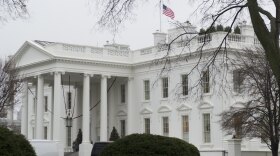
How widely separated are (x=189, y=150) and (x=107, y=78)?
39.4 metres

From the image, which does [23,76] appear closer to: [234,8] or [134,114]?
[134,114]

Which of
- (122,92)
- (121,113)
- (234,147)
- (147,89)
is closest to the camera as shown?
(234,147)

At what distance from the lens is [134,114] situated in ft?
180

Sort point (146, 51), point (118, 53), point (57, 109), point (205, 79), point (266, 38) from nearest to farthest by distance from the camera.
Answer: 1. point (266, 38)
2. point (205, 79)
3. point (57, 109)
4. point (146, 51)
5. point (118, 53)

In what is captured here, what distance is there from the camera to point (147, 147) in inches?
579

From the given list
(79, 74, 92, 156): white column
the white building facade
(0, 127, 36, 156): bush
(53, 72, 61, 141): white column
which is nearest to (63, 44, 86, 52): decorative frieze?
the white building facade

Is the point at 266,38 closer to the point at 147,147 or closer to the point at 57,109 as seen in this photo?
the point at 147,147

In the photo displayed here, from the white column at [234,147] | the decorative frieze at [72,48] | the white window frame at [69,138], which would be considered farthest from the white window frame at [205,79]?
the white window frame at [69,138]

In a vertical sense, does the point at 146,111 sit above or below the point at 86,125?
above

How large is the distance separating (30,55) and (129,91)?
33.0 feet

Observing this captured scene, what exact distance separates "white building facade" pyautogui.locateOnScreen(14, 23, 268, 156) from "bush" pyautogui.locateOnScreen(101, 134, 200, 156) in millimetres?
29158

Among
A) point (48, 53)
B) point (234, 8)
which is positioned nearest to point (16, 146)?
point (234, 8)

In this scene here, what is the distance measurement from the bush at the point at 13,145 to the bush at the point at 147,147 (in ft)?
10.4

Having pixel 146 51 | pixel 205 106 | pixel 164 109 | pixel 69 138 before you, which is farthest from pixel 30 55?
pixel 205 106
